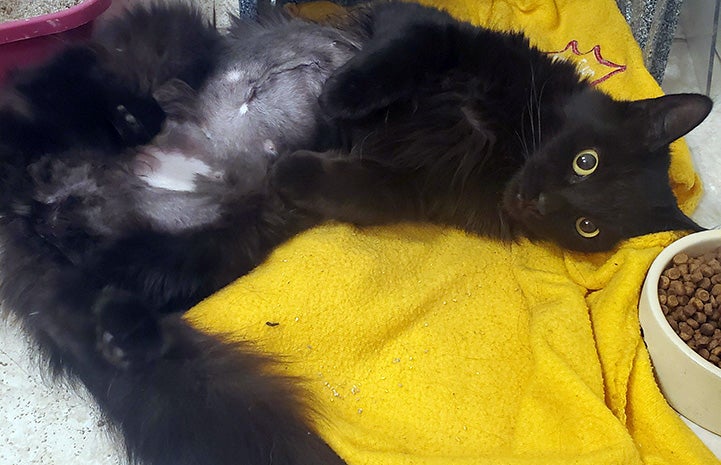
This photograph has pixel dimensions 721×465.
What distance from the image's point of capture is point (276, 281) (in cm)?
134

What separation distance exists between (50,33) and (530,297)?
4.34 ft


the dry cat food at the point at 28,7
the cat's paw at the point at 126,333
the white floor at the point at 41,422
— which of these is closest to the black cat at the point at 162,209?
the cat's paw at the point at 126,333

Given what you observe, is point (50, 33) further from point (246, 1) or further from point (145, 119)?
point (246, 1)

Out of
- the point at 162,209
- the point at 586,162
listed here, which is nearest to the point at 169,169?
the point at 162,209

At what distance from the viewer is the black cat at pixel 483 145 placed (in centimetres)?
135

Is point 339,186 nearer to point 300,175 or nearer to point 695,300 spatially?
point 300,175

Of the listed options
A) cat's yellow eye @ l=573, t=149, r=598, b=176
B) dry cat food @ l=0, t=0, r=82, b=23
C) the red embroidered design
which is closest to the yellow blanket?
cat's yellow eye @ l=573, t=149, r=598, b=176

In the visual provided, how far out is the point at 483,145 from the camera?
1454 mm

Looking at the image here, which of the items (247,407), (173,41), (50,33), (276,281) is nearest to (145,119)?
(173,41)

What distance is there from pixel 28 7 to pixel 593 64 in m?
1.57

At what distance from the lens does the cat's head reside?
4.34 ft

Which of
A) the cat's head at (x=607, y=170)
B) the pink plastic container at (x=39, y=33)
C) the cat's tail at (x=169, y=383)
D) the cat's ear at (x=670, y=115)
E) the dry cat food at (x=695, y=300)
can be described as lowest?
the cat's tail at (x=169, y=383)

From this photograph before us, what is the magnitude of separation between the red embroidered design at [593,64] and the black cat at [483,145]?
306 millimetres

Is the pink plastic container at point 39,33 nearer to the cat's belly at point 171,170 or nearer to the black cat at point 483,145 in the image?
the cat's belly at point 171,170
